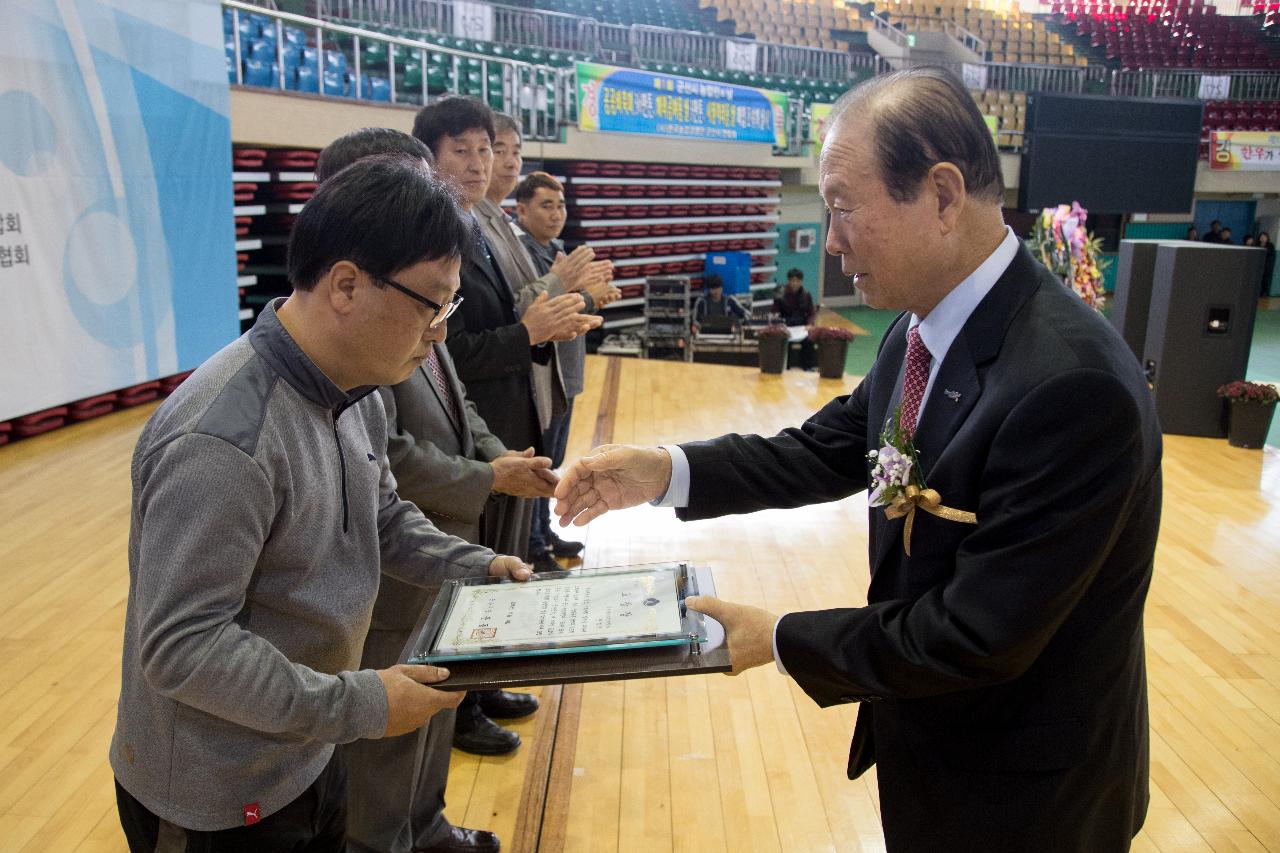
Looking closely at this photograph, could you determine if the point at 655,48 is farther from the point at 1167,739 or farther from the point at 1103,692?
the point at 1103,692

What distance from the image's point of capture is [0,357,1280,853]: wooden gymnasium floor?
8.38 ft

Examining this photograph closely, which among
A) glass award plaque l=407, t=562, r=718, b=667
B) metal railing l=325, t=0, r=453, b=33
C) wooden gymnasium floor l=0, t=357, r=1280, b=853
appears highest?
metal railing l=325, t=0, r=453, b=33

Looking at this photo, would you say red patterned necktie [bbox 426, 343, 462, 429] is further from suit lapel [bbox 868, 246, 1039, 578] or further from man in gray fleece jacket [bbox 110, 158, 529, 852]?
suit lapel [bbox 868, 246, 1039, 578]

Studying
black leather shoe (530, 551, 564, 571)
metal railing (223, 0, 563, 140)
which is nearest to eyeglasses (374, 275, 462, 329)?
A: black leather shoe (530, 551, 564, 571)

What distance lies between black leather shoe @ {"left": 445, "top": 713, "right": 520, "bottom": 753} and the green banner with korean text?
9485 millimetres

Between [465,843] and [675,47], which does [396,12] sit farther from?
[465,843]

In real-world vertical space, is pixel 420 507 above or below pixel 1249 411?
above

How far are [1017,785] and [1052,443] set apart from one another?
0.46 meters

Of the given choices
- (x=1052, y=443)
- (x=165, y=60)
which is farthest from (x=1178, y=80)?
(x=1052, y=443)

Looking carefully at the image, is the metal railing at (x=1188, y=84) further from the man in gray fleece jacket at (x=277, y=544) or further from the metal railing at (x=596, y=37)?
the man in gray fleece jacket at (x=277, y=544)

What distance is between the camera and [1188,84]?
17.5 meters

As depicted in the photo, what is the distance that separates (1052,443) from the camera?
3.65 feet

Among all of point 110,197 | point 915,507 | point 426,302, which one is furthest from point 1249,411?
point 110,197

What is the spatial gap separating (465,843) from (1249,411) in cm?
630
